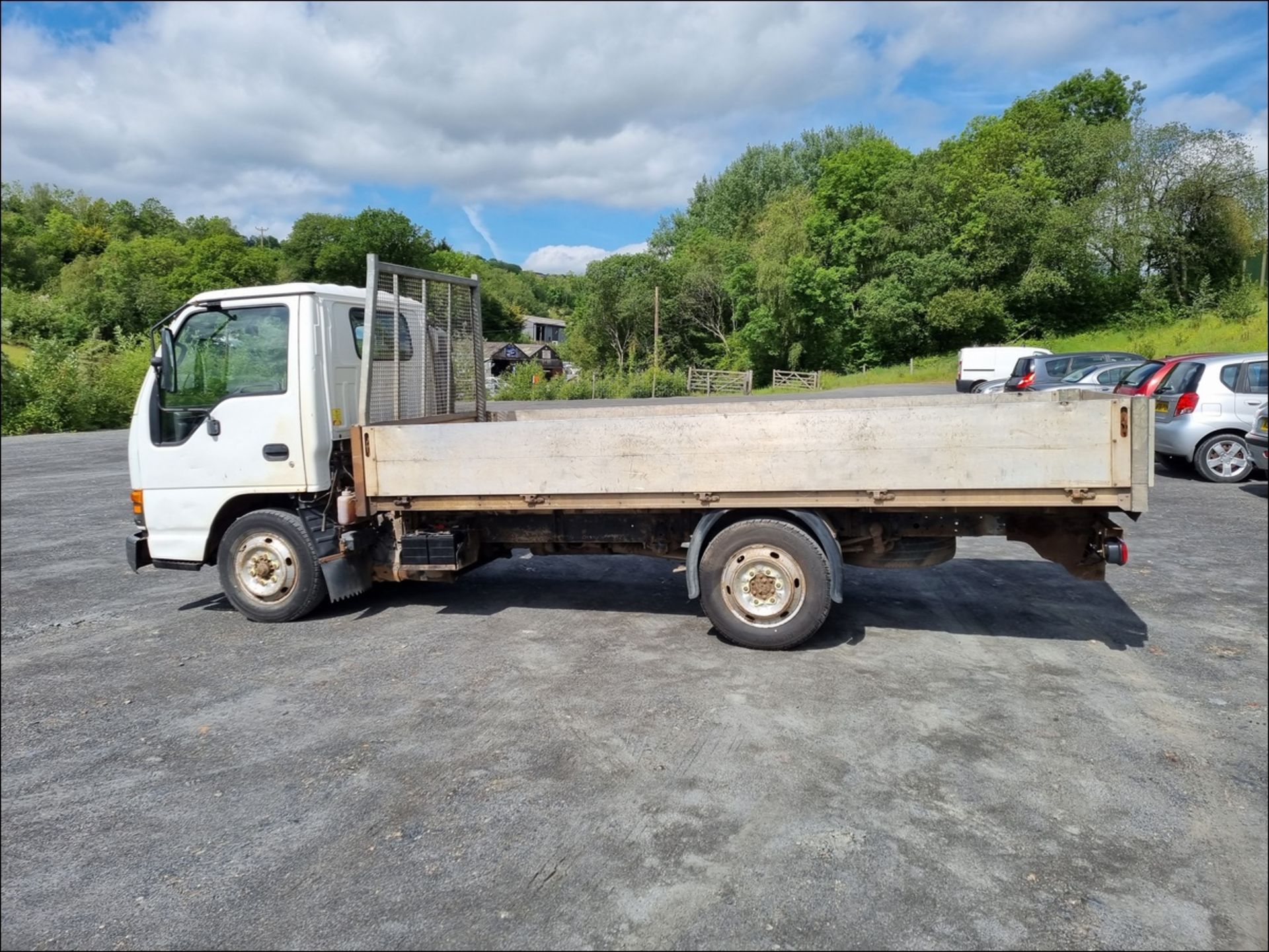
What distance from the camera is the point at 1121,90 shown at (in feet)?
191

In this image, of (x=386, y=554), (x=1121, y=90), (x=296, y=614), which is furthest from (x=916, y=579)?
(x=1121, y=90)

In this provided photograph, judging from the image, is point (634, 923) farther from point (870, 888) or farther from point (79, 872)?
point (79, 872)

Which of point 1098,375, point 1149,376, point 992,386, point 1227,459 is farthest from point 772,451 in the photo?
point 992,386

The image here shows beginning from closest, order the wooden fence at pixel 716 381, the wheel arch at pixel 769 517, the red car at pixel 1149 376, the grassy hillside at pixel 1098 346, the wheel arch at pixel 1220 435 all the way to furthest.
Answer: the wheel arch at pixel 769 517, the wheel arch at pixel 1220 435, the red car at pixel 1149 376, the grassy hillside at pixel 1098 346, the wooden fence at pixel 716 381

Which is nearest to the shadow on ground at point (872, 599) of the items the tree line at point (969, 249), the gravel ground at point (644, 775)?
the gravel ground at point (644, 775)

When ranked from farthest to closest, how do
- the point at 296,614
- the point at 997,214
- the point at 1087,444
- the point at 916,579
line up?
1. the point at 997,214
2. the point at 916,579
3. the point at 296,614
4. the point at 1087,444

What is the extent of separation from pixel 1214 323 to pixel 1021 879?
34.1 m

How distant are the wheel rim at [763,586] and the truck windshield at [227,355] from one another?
3.75 metres

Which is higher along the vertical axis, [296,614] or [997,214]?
[997,214]

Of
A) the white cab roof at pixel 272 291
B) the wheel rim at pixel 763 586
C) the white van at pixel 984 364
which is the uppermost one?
the white van at pixel 984 364

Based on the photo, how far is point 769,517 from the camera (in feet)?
18.9

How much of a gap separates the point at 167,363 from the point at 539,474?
126 inches

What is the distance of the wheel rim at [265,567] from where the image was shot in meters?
6.64

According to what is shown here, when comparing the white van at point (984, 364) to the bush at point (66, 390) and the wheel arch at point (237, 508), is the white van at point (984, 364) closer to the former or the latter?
the bush at point (66, 390)
